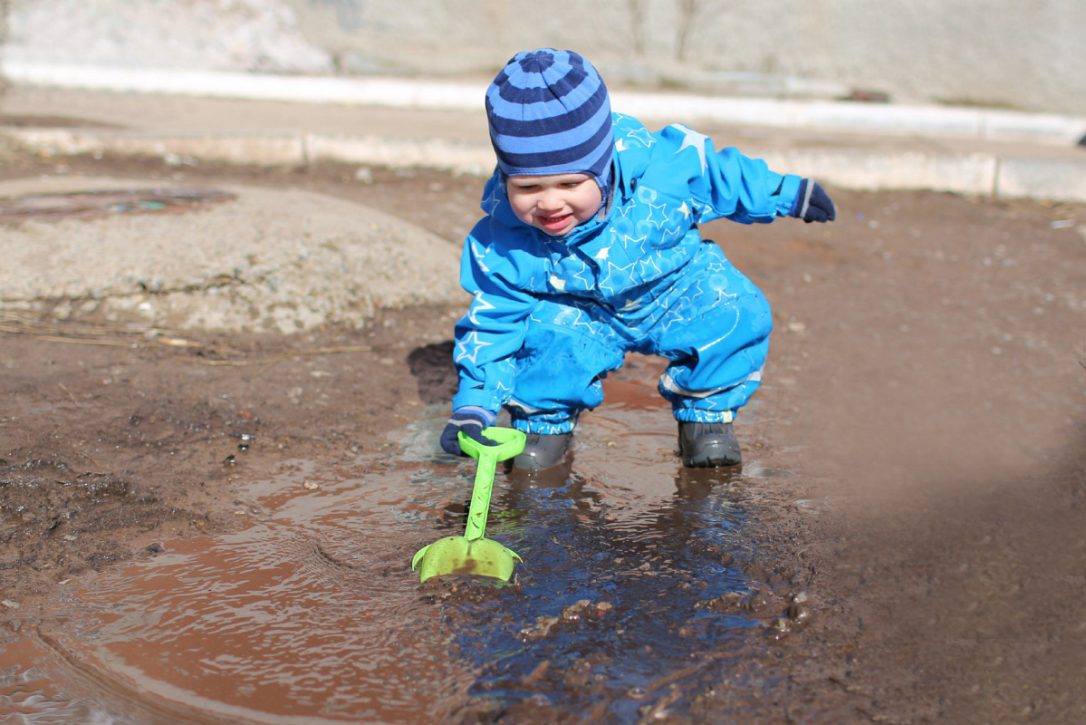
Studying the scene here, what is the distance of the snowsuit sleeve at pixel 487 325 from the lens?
251 cm

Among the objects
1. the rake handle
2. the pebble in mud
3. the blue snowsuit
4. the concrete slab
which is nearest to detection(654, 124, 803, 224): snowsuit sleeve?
the blue snowsuit

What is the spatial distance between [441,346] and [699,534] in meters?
1.33

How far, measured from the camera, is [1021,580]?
6.99 feet

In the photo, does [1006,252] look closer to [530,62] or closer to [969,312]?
[969,312]

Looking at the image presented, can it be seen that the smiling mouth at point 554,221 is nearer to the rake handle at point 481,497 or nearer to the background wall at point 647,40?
the rake handle at point 481,497

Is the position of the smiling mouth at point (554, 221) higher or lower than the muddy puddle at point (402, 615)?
higher

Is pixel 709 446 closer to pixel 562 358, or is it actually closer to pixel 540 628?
pixel 562 358

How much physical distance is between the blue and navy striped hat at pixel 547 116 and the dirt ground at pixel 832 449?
82 cm

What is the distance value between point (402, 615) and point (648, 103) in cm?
545

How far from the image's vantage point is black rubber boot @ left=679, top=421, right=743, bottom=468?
265 centimetres

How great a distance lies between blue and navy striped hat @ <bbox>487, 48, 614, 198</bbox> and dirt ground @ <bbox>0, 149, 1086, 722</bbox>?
817mm

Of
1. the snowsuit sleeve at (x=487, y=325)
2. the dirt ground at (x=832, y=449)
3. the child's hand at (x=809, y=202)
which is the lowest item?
the dirt ground at (x=832, y=449)

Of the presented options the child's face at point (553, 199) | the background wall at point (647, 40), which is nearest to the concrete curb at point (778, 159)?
the background wall at point (647, 40)

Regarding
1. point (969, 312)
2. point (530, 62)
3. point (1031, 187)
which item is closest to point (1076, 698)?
point (530, 62)
